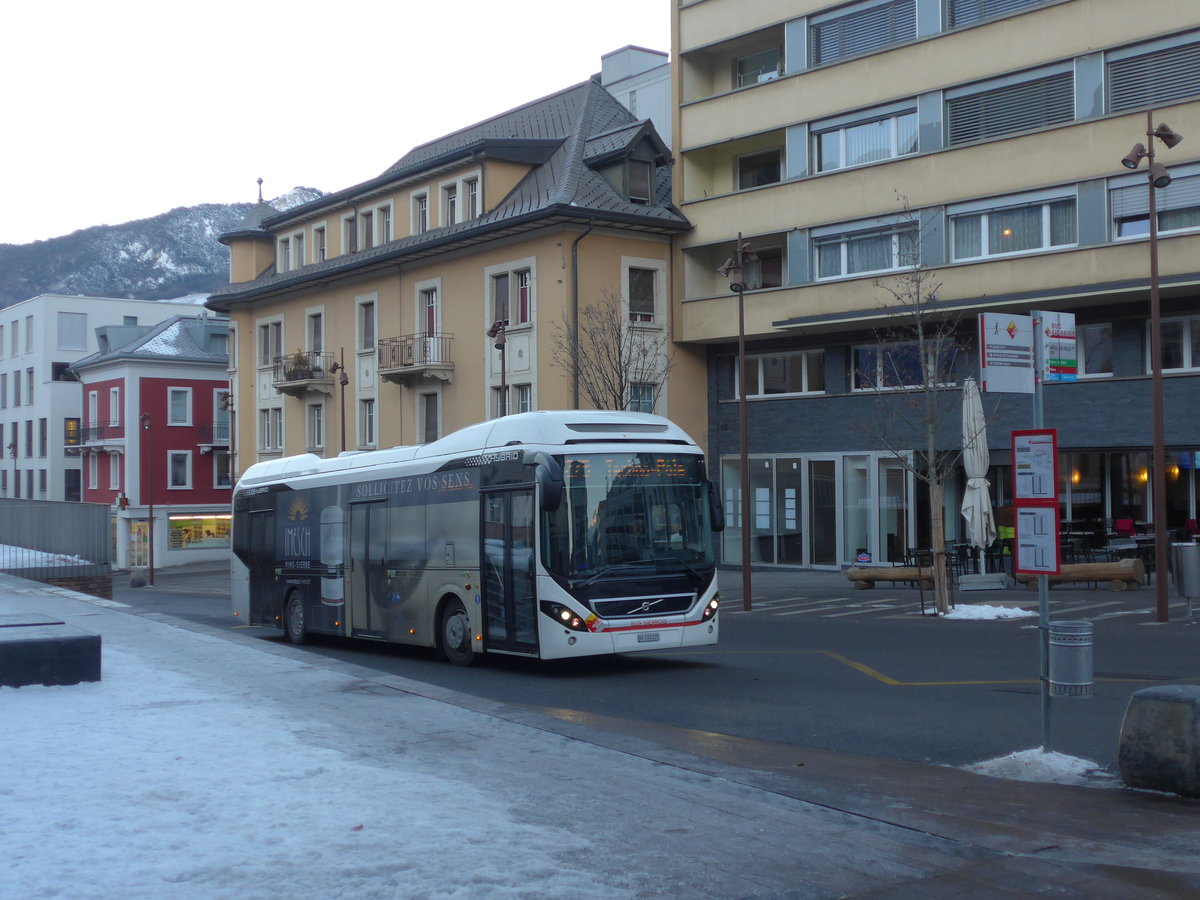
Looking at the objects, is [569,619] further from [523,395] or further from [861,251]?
[523,395]

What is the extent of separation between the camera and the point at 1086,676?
8.69 meters

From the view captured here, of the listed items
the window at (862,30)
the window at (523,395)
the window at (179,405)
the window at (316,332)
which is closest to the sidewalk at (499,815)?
the window at (862,30)

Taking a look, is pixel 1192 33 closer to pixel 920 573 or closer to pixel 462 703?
pixel 920 573

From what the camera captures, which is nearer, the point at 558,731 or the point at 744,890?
the point at 744,890

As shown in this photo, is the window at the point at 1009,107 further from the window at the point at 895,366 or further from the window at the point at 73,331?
the window at the point at 73,331

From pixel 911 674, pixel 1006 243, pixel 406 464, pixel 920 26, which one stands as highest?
pixel 920 26

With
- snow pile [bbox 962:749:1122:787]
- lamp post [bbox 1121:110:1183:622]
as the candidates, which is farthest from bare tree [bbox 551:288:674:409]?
snow pile [bbox 962:749:1122:787]

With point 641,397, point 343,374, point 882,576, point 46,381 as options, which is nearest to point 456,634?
point 882,576

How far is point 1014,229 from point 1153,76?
4.26 metres

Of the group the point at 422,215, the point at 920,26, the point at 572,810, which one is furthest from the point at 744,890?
the point at 422,215

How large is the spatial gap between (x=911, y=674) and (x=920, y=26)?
2162 cm

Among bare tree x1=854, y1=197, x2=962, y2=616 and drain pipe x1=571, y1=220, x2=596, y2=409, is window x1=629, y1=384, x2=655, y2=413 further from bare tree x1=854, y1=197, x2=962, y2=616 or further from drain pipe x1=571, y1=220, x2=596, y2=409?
bare tree x1=854, y1=197, x2=962, y2=616

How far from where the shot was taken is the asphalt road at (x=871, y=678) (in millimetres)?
10648

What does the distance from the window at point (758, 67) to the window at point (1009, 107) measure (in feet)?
19.6
